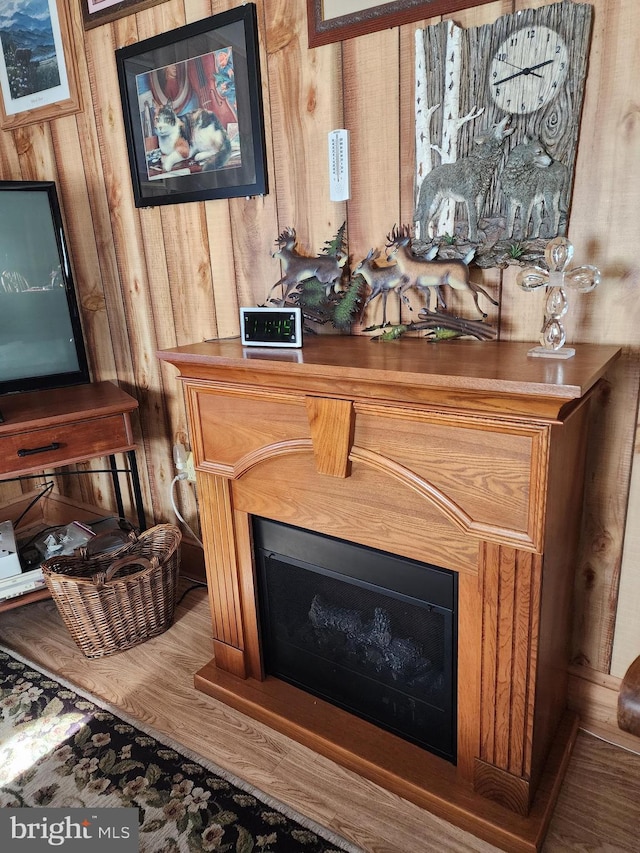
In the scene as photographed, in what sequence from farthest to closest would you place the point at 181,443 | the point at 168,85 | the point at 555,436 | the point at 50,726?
the point at 181,443
the point at 168,85
the point at 50,726
the point at 555,436

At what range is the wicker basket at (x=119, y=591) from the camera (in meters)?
1.91

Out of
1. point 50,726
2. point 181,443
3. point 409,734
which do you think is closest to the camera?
point 409,734

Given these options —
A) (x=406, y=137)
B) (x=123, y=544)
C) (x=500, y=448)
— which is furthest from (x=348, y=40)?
(x=123, y=544)

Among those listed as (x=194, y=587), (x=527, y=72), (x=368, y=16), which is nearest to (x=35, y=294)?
(x=194, y=587)

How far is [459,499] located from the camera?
4.10 feet

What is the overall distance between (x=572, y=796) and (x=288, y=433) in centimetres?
113

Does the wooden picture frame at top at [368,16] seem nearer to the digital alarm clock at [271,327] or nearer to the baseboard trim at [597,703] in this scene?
the digital alarm clock at [271,327]

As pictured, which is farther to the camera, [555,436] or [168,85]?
[168,85]

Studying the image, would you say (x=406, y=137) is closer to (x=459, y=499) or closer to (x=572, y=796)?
(x=459, y=499)

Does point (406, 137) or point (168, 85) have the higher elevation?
point (168, 85)

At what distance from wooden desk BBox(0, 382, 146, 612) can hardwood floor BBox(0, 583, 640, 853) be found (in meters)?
0.48

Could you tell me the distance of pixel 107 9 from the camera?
1937mm

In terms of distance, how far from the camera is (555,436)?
1114mm

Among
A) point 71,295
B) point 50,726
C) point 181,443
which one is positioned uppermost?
point 71,295
